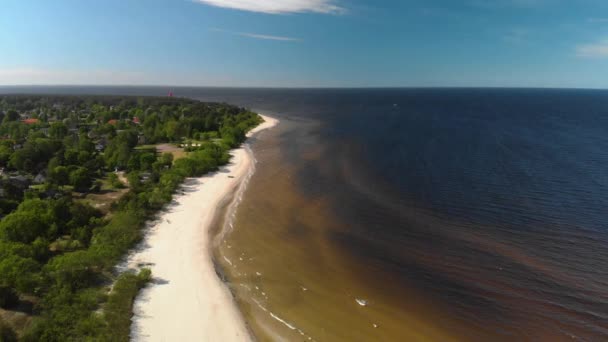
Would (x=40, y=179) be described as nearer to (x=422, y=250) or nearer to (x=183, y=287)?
(x=183, y=287)

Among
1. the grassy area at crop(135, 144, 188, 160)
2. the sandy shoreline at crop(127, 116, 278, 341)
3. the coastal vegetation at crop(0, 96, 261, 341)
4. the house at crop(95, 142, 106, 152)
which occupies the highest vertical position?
the house at crop(95, 142, 106, 152)

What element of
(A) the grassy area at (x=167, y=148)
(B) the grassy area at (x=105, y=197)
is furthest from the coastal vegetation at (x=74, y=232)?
(A) the grassy area at (x=167, y=148)

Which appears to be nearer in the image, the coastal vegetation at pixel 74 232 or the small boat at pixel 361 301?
the coastal vegetation at pixel 74 232

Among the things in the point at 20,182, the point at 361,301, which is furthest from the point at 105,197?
the point at 361,301

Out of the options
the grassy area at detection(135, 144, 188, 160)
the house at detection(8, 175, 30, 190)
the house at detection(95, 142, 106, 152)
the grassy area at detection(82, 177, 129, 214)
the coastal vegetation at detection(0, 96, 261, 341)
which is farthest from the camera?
the grassy area at detection(135, 144, 188, 160)

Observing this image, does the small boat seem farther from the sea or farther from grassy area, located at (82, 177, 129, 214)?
grassy area, located at (82, 177, 129, 214)

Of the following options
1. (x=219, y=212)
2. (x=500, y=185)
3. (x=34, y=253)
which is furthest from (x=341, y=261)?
(x=500, y=185)

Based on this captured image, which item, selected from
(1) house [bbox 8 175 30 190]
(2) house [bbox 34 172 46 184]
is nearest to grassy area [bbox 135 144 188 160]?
(2) house [bbox 34 172 46 184]

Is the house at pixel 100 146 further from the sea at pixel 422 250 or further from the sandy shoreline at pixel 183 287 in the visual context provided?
the sandy shoreline at pixel 183 287
